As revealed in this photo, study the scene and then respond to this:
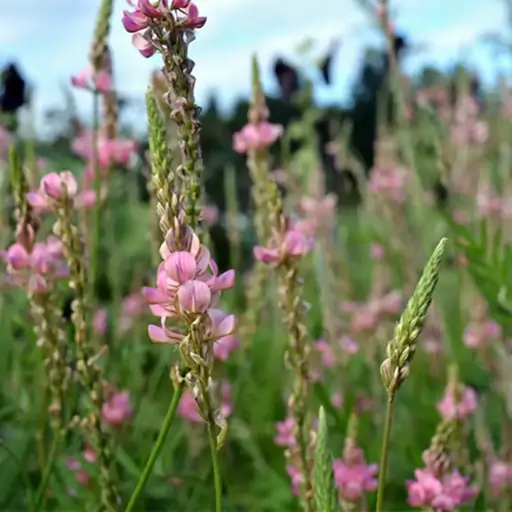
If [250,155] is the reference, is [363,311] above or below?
below

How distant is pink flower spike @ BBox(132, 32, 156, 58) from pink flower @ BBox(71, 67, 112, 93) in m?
0.74

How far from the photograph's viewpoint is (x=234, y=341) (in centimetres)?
212

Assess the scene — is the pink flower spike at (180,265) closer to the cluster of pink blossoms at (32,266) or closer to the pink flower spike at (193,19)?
the pink flower spike at (193,19)

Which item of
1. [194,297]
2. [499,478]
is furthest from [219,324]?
[499,478]

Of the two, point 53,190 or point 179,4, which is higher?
point 179,4

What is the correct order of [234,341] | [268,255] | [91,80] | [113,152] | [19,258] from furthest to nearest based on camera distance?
[234,341] < [113,152] < [91,80] < [19,258] < [268,255]

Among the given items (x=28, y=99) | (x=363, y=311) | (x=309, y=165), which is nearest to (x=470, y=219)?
(x=363, y=311)

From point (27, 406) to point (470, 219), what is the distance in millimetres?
1415

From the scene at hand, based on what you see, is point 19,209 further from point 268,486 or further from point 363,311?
point 363,311

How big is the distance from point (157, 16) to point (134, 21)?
2 centimetres

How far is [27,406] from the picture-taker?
196 centimetres

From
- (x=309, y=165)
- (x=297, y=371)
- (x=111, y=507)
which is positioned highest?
(x=309, y=165)

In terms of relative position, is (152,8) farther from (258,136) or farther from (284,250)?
(258,136)

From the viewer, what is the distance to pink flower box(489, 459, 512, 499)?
1.78 m
